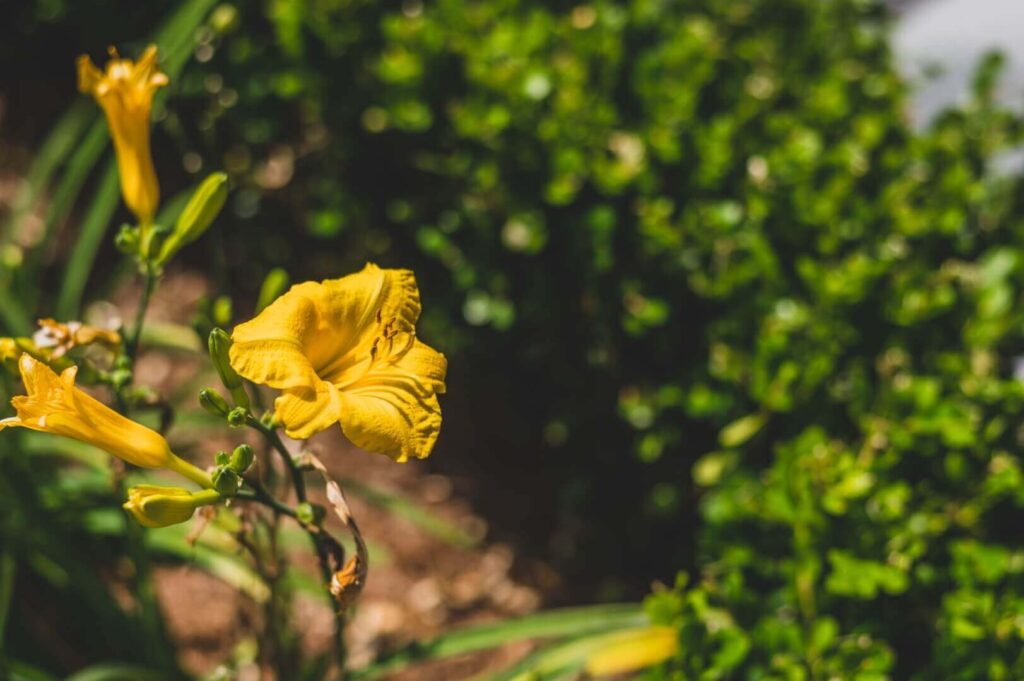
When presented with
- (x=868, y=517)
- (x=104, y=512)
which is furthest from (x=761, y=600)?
(x=104, y=512)

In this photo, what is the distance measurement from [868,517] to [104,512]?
5.27 ft

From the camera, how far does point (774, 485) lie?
64.2 inches

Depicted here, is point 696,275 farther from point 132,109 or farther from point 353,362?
point 132,109

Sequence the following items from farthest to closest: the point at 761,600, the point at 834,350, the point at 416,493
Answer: the point at 416,493, the point at 834,350, the point at 761,600

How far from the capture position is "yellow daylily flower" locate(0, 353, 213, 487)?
954 millimetres

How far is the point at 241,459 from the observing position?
1030 mm

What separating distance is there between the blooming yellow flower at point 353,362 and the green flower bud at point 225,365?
7cm

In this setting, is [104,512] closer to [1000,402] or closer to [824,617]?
[824,617]

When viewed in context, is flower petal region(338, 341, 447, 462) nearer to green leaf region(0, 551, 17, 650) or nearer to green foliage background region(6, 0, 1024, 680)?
green foliage background region(6, 0, 1024, 680)

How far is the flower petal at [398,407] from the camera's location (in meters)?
0.94

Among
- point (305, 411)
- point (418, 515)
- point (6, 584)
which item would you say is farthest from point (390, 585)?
point (305, 411)

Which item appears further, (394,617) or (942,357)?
(394,617)

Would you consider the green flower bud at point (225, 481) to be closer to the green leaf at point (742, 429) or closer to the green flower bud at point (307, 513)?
the green flower bud at point (307, 513)

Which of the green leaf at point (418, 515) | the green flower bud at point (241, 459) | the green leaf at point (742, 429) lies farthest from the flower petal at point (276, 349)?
the green leaf at point (418, 515)
